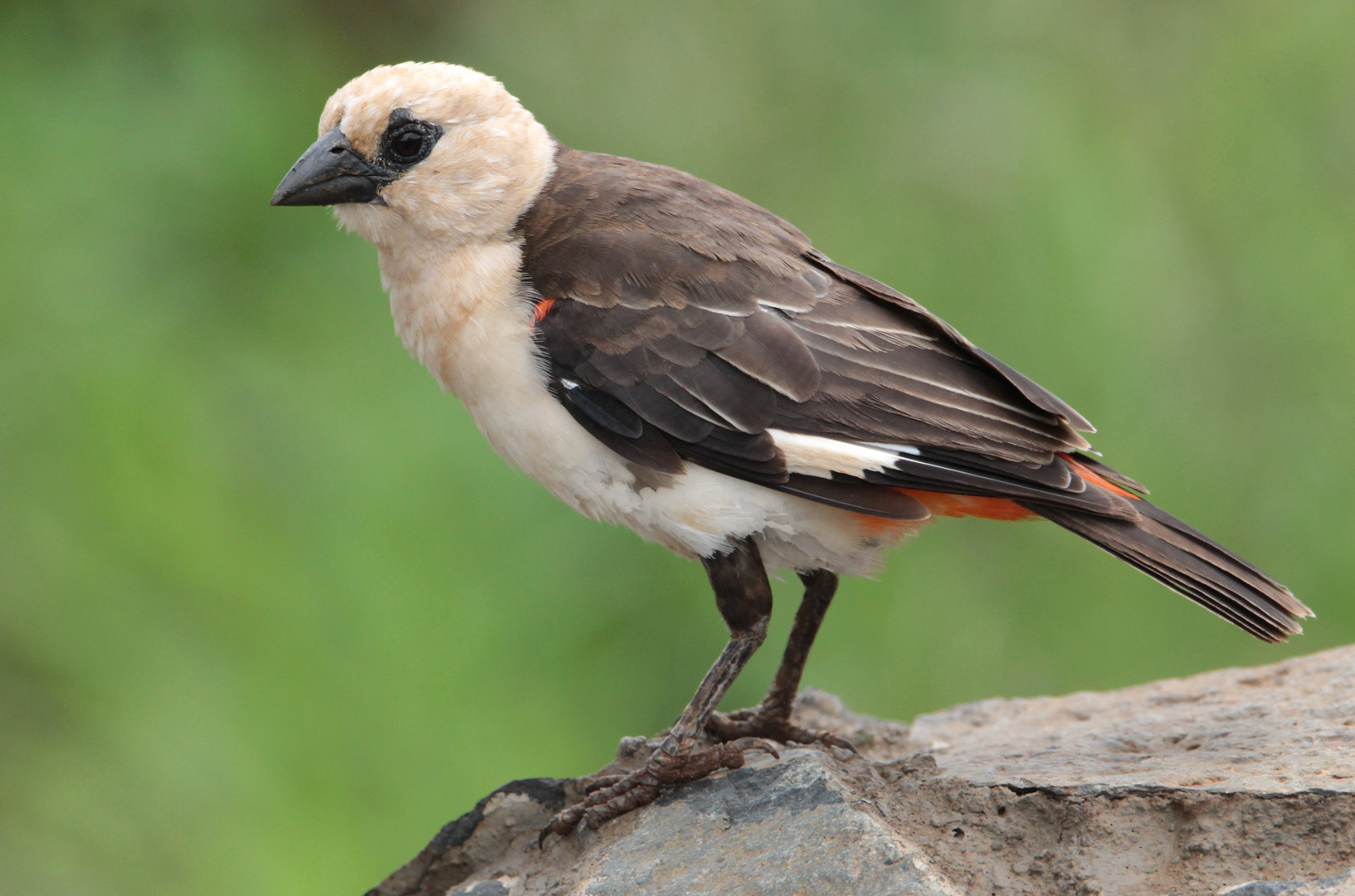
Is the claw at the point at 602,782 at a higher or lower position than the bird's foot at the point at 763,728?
lower

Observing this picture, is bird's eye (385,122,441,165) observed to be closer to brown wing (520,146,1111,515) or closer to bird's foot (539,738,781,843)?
brown wing (520,146,1111,515)

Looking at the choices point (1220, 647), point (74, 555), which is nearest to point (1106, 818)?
point (1220, 647)

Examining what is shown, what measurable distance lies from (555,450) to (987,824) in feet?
4.32

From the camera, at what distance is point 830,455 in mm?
3068

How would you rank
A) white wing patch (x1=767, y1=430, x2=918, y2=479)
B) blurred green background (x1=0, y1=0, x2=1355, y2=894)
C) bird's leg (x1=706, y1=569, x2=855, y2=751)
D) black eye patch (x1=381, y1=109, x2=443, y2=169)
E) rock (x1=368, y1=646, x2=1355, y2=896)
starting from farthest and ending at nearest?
1. blurred green background (x1=0, y1=0, x2=1355, y2=894)
2. bird's leg (x1=706, y1=569, x2=855, y2=751)
3. black eye patch (x1=381, y1=109, x2=443, y2=169)
4. white wing patch (x1=767, y1=430, x2=918, y2=479)
5. rock (x1=368, y1=646, x2=1355, y2=896)

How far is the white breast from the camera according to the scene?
319 centimetres

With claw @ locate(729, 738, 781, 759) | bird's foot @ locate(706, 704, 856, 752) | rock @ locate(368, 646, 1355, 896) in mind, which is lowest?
rock @ locate(368, 646, 1355, 896)

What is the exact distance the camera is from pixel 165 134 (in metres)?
5.16

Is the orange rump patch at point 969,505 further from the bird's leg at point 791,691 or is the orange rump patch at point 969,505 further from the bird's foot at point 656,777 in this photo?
the bird's foot at point 656,777

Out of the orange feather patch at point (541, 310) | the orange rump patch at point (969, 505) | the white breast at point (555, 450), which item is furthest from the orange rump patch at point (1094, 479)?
the orange feather patch at point (541, 310)

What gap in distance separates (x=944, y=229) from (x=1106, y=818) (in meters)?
3.19

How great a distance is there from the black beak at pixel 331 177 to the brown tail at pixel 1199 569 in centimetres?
187

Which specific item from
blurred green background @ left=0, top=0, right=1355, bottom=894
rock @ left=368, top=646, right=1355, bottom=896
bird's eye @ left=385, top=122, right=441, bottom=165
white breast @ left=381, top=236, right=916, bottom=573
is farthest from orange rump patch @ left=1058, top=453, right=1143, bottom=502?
blurred green background @ left=0, top=0, right=1355, bottom=894

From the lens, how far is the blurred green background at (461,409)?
464 cm
